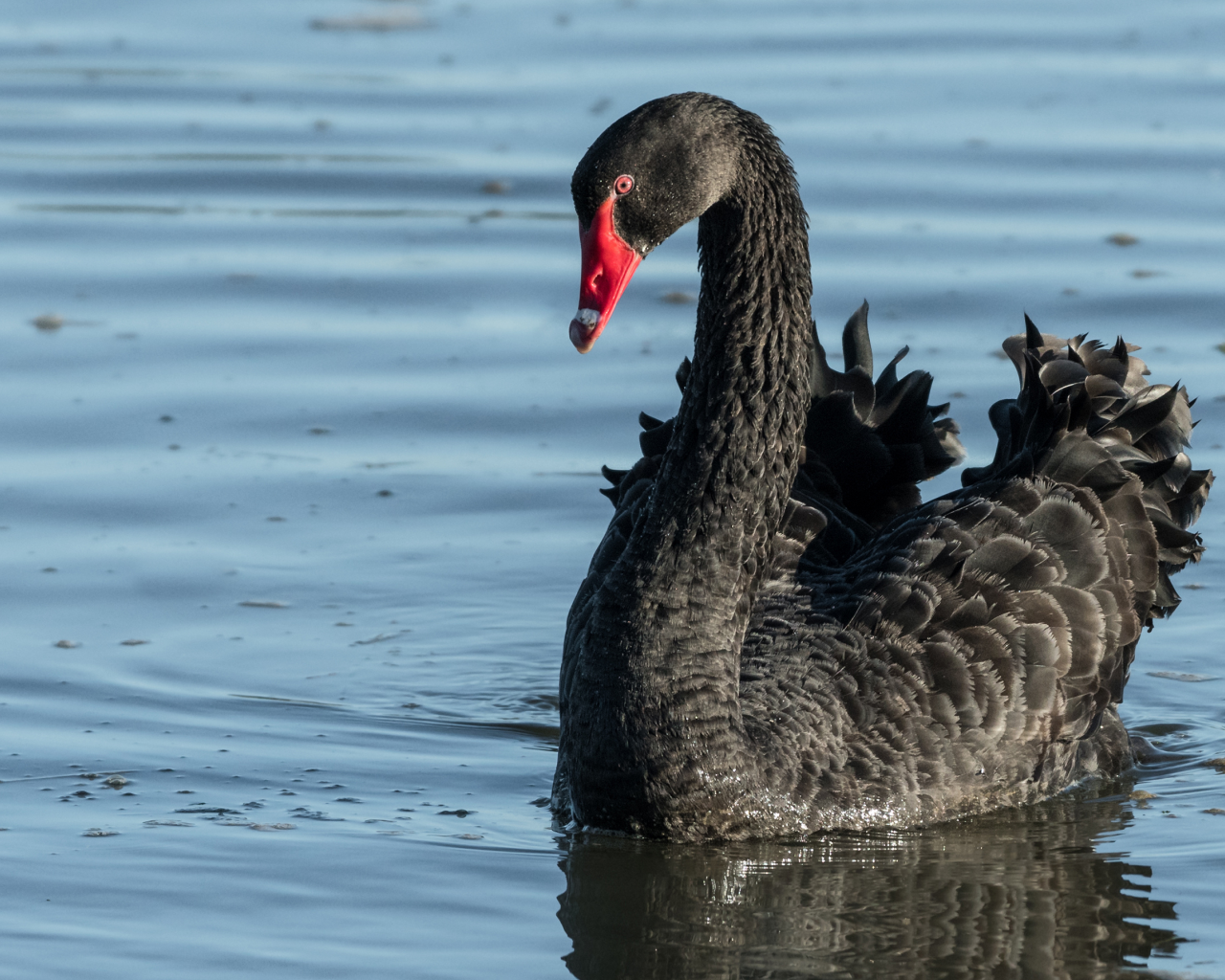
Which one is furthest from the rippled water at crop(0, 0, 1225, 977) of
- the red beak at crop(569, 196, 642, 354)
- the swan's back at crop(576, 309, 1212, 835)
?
the red beak at crop(569, 196, 642, 354)

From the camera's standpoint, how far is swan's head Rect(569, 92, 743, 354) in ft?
19.8

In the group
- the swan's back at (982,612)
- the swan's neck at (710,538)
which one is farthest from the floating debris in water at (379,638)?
the swan's neck at (710,538)

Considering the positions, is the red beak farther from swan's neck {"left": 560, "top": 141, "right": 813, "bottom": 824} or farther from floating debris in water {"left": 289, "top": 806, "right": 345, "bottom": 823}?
floating debris in water {"left": 289, "top": 806, "right": 345, "bottom": 823}

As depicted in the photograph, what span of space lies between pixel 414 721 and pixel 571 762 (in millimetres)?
1147

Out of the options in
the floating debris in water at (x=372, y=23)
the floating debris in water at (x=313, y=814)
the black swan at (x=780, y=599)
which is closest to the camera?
the black swan at (x=780, y=599)

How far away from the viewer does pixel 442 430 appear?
10227 mm

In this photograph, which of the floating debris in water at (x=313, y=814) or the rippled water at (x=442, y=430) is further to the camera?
the floating debris in water at (x=313, y=814)

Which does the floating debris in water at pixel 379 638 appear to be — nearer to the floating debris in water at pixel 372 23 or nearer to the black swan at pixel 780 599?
the black swan at pixel 780 599

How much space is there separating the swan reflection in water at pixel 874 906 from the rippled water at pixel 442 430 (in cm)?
2

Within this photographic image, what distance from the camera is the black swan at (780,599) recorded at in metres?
6.24

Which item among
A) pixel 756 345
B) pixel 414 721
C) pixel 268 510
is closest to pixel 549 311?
pixel 268 510

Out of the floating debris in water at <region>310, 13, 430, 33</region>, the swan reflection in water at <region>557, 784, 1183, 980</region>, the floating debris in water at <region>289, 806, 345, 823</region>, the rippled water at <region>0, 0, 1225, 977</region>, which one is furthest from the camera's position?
the floating debris in water at <region>310, 13, 430, 33</region>

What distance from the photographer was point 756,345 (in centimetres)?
644

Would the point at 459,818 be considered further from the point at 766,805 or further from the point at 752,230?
the point at 752,230
